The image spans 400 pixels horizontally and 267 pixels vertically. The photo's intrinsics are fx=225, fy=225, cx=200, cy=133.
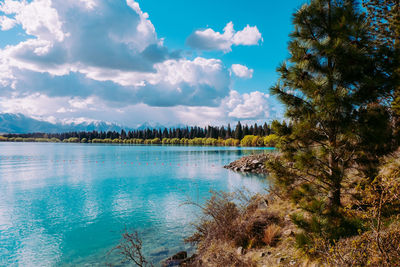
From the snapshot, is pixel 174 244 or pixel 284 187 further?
pixel 174 244

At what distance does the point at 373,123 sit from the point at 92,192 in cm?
2183

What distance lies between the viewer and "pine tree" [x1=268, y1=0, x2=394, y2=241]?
5574 millimetres

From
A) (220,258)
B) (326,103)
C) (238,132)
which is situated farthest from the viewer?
(238,132)

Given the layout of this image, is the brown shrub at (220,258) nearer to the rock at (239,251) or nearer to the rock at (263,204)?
the rock at (239,251)

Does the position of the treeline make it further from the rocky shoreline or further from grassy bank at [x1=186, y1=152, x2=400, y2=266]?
grassy bank at [x1=186, y1=152, x2=400, y2=266]

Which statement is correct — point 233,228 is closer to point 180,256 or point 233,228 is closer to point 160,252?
point 180,256

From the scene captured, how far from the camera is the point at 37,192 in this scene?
20.9m

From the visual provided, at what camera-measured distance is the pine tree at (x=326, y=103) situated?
219 inches

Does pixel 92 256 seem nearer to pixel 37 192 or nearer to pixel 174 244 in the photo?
pixel 174 244

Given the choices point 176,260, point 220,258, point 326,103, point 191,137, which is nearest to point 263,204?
point 176,260

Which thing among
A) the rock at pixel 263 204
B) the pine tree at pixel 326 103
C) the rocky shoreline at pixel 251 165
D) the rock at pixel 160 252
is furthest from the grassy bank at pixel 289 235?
the rocky shoreline at pixel 251 165

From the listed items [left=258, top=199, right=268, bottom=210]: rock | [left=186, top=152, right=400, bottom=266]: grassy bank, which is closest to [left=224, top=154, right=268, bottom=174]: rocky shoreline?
[left=258, top=199, right=268, bottom=210]: rock

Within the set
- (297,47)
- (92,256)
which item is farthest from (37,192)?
(297,47)

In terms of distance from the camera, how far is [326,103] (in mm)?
5418
